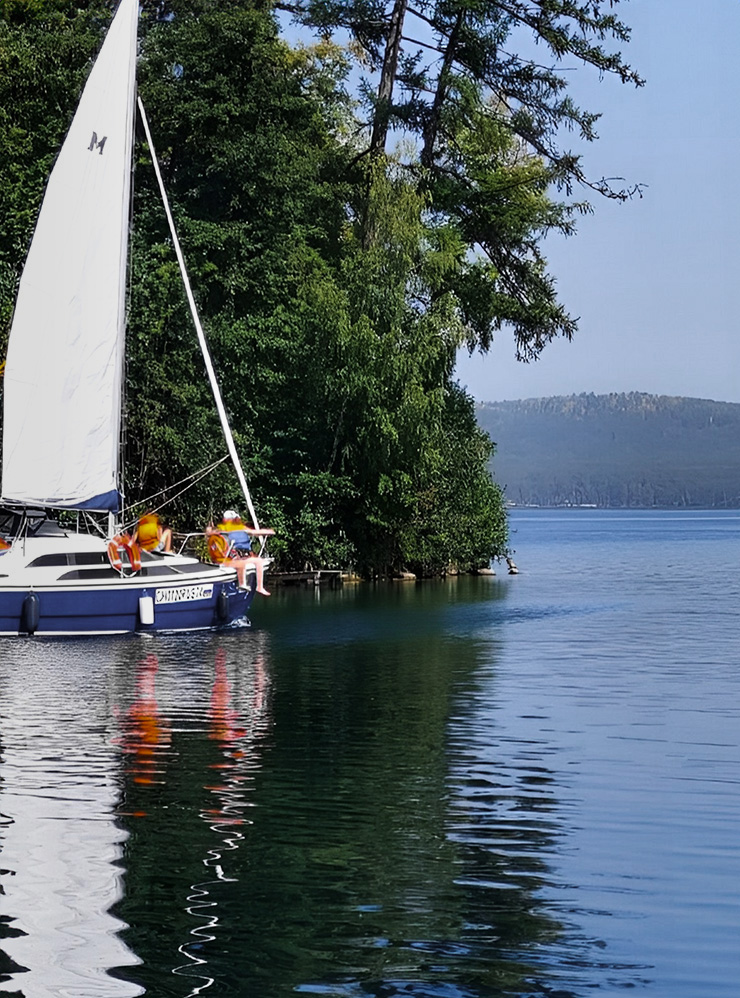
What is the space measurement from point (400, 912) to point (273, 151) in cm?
4335

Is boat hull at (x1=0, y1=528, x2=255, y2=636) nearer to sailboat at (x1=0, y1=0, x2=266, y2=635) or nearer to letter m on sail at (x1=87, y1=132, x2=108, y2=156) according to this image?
sailboat at (x1=0, y1=0, x2=266, y2=635)

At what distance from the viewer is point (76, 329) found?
3394 centimetres

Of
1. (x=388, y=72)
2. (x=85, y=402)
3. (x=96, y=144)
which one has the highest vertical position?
(x=388, y=72)

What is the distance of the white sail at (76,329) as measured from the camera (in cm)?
3341

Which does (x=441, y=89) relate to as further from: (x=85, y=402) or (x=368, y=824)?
(x=368, y=824)

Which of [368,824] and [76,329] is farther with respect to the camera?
[76,329]

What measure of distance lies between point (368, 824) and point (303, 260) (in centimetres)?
4175

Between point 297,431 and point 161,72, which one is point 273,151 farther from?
point 297,431

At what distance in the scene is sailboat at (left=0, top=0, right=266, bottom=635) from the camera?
32.8 metres

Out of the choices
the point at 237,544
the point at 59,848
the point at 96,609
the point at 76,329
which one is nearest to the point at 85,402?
the point at 76,329

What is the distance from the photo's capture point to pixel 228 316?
52562 millimetres

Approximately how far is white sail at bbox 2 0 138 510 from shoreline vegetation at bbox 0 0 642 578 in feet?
46.1

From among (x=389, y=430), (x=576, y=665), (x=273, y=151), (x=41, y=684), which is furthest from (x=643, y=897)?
(x=273, y=151)

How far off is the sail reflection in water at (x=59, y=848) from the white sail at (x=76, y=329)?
10535 millimetres
